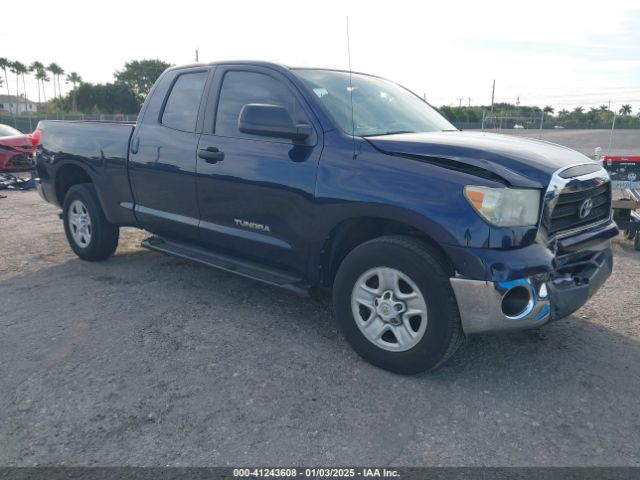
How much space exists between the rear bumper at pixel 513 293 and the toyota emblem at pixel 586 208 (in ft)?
1.03

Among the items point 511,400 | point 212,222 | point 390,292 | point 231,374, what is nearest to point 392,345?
point 390,292

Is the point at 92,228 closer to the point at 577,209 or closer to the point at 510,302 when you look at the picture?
the point at 510,302

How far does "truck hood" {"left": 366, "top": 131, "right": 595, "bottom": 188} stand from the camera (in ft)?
9.90

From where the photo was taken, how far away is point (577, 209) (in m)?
3.37

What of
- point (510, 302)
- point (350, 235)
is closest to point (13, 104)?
point (350, 235)

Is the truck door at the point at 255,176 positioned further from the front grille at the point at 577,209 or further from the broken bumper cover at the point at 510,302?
the front grille at the point at 577,209

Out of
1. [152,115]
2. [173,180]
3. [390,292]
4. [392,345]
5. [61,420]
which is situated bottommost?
[61,420]

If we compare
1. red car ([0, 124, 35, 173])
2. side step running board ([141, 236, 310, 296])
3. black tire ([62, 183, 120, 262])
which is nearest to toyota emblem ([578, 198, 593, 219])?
side step running board ([141, 236, 310, 296])

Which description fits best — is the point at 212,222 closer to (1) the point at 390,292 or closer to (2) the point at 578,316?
(1) the point at 390,292

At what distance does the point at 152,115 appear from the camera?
16.0 ft

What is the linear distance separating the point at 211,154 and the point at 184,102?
2.47ft

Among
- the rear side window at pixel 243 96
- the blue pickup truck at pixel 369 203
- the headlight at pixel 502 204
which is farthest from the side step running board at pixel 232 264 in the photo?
the headlight at pixel 502 204

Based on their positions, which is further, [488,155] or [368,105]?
[368,105]

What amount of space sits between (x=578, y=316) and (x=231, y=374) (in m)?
2.72
